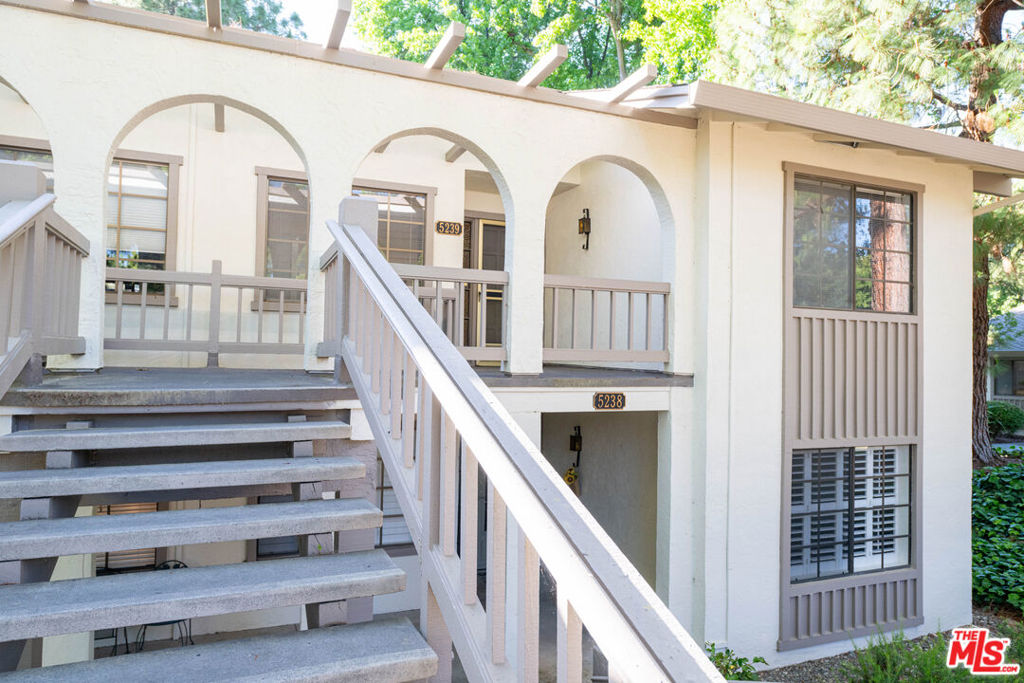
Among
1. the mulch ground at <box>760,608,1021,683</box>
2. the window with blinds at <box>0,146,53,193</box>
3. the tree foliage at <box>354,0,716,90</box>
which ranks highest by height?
the tree foliage at <box>354,0,716,90</box>

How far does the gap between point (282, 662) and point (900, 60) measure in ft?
34.9

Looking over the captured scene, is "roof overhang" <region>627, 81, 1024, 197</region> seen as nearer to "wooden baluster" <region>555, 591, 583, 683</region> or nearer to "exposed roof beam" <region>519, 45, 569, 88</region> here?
"exposed roof beam" <region>519, 45, 569, 88</region>

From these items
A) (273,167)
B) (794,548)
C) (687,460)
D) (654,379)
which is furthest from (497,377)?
(273,167)

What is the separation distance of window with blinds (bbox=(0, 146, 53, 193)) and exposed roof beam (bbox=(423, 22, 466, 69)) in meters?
4.59

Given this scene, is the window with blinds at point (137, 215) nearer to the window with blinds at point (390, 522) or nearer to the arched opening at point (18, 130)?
the arched opening at point (18, 130)

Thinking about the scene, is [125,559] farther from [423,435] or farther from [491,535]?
[491,535]

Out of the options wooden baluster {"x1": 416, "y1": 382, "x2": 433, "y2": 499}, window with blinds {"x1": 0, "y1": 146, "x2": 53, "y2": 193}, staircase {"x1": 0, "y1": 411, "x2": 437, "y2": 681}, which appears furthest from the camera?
window with blinds {"x1": 0, "y1": 146, "x2": 53, "y2": 193}

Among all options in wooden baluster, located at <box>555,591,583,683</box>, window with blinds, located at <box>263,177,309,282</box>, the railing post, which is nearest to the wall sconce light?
window with blinds, located at <box>263,177,309,282</box>

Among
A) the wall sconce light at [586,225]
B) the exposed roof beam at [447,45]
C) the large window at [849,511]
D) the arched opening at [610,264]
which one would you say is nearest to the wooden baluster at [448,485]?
the exposed roof beam at [447,45]

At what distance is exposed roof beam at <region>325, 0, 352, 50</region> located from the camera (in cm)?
461

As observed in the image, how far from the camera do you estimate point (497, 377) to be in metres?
5.69

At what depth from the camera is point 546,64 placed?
17.2 ft

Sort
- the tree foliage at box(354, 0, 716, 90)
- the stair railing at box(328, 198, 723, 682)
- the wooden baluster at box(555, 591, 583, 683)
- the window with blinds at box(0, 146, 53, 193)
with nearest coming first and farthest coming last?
the stair railing at box(328, 198, 723, 682) < the wooden baluster at box(555, 591, 583, 683) < the window with blinds at box(0, 146, 53, 193) < the tree foliage at box(354, 0, 716, 90)

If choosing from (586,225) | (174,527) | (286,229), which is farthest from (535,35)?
(174,527)
